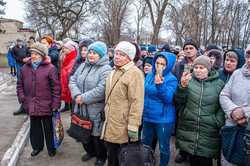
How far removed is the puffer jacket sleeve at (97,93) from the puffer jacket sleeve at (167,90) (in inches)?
28.4

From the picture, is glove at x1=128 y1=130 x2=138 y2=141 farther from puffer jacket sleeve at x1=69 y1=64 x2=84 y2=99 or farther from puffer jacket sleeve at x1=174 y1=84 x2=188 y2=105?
puffer jacket sleeve at x1=69 y1=64 x2=84 y2=99

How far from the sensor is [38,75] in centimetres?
500

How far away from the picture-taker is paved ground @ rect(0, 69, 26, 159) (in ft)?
19.9

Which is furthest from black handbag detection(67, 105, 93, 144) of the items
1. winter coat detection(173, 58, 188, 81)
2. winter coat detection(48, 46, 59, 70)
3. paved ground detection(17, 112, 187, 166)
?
winter coat detection(48, 46, 59, 70)

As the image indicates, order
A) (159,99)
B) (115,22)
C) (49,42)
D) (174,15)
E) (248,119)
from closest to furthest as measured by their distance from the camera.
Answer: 1. (248,119)
2. (159,99)
3. (49,42)
4. (174,15)
5. (115,22)

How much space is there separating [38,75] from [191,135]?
2.34m

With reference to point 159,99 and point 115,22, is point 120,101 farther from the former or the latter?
point 115,22

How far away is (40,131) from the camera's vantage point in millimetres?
5348

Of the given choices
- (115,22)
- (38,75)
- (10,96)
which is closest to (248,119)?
(38,75)

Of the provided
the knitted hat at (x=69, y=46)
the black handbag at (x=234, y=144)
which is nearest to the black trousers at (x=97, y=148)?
the black handbag at (x=234, y=144)

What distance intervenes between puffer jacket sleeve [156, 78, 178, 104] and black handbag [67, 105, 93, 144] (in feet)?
3.37

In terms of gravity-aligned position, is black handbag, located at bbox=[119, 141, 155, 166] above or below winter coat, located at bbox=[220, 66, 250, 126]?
below

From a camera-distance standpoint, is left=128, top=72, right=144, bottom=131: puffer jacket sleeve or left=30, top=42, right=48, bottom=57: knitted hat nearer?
left=128, top=72, right=144, bottom=131: puffer jacket sleeve

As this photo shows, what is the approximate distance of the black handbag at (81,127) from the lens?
14.9ft
